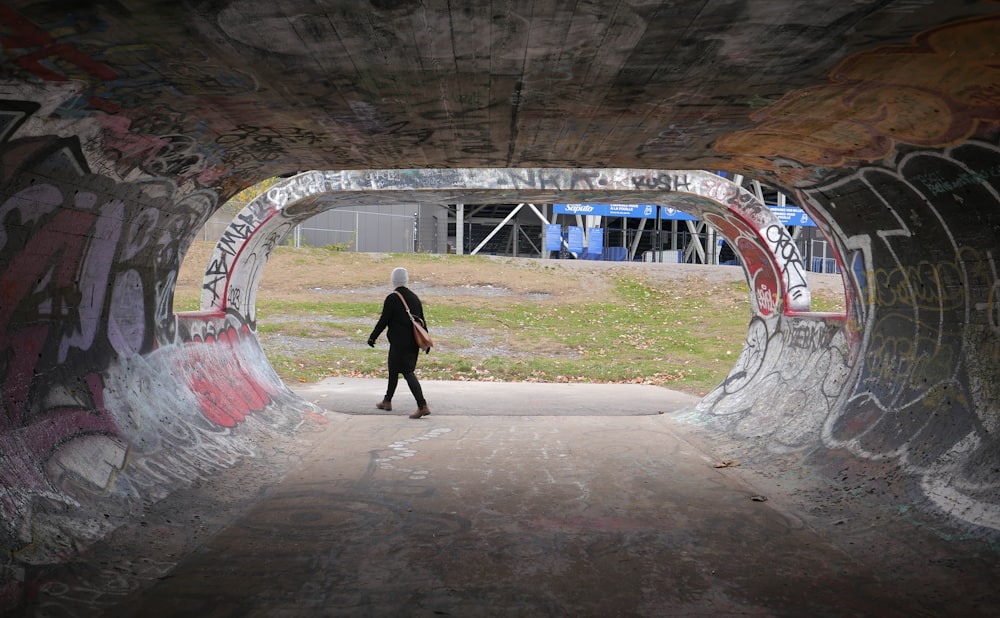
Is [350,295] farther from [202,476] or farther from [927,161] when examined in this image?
[927,161]

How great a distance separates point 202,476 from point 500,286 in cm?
2088

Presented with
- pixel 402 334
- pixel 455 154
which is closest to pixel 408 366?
pixel 402 334

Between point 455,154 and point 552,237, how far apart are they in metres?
31.0

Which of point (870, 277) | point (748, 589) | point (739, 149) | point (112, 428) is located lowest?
point (748, 589)

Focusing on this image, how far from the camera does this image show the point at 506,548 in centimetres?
531

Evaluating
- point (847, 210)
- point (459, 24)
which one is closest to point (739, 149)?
point (847, 210)

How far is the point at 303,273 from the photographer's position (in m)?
26.8

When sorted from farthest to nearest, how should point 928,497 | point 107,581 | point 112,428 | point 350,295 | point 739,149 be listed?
point 350,295 < point 739,149 < point 112,428 < point 928,497 < point 107,581

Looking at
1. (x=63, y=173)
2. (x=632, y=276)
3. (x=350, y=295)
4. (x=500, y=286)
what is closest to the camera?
(x=63, y=173)

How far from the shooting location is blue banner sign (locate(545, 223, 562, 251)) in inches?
1487

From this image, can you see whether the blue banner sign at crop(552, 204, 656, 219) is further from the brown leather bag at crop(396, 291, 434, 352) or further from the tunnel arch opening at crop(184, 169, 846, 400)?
the brown leather bag at crop(396, 291, 434, 352)

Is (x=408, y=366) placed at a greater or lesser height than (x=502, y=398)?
greater

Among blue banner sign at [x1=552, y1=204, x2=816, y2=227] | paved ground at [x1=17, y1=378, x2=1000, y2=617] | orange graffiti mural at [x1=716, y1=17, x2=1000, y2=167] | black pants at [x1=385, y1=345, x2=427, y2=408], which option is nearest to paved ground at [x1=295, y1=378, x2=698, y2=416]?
black pants at [x1=385, y1=345, x2=427, y2=408]

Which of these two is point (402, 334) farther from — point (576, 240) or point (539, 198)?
point (576, 240)
